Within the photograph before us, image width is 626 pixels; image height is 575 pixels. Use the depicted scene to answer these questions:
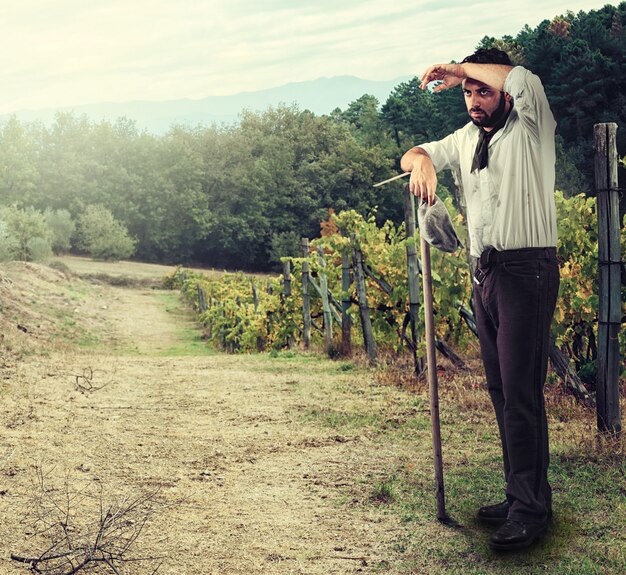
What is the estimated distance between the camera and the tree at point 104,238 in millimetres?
49344

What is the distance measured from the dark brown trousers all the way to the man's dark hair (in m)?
0.85

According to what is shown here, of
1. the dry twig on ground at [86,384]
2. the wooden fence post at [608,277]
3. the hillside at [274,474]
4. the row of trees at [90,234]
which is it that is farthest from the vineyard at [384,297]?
the row of trees at [90,234]

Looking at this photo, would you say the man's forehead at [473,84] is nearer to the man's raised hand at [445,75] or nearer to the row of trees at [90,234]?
the man's raised hand at [445,75]

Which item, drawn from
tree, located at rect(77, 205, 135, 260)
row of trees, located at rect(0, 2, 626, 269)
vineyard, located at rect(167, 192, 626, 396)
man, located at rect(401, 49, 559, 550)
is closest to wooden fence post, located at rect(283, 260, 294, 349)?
vineyard, located at rect(167, 192, 626, 396)

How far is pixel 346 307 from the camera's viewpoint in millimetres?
11812

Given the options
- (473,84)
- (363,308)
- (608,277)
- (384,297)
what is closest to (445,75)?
(473,84)

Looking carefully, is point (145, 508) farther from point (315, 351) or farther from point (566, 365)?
point (315, 351)

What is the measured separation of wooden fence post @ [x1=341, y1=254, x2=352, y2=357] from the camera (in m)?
11.6

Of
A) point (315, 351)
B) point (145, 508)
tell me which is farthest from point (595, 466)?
point (315, 351)

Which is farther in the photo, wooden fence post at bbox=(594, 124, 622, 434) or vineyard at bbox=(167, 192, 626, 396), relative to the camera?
vineyard at bbox=(167, 192, 626, 396)

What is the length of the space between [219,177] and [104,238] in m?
13.2

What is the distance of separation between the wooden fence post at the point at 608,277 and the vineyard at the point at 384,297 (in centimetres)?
86

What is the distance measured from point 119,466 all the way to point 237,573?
2.20 meters

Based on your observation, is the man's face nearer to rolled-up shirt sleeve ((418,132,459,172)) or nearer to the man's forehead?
the man's forehead
